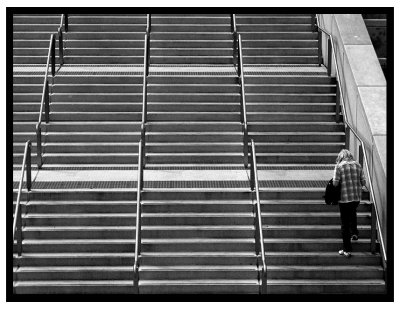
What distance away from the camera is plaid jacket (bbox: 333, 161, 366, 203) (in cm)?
1067

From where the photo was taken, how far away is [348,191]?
10680 millimetres

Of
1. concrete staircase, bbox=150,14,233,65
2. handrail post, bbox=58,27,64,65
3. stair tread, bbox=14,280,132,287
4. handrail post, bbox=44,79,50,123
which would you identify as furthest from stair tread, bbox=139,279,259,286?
handrail post, bbox=58,27,64,65

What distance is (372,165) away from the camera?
459 inches

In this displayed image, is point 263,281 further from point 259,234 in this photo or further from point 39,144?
point 39,144

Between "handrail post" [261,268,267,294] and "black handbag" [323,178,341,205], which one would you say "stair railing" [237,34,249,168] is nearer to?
"black handbag" [323,178,341,205]

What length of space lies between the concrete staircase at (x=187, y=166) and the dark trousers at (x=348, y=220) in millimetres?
251

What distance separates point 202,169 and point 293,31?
4438 millimetres

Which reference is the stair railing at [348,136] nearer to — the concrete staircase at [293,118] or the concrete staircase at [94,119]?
the concrete staircase at [293,118]

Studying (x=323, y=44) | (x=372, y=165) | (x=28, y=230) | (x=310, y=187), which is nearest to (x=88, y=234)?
(x=28, y=230)

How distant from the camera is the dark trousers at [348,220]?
1073 centimetres

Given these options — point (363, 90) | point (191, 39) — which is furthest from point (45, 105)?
point (363, 90)

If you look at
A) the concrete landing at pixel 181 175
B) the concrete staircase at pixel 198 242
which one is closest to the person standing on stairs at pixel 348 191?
the concrete staircase at pixel 198 242

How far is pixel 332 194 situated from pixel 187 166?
9.18ft

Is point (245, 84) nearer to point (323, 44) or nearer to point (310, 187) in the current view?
point (323, 44)
